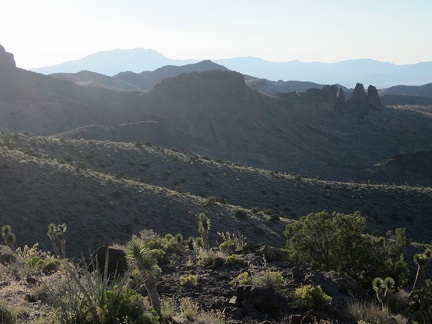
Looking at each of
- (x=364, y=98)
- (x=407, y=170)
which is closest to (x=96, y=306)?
(x=407, y=170)

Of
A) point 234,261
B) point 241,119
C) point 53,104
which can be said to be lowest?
point 234,261

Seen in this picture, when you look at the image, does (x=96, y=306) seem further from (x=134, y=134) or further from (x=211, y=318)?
(x=134, y=134)

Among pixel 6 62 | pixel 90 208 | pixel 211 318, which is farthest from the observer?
pixel 6 62

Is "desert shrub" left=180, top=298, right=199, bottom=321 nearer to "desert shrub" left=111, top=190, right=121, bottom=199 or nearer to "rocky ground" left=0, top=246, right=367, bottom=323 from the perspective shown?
"rocky ground" left=0, top=246, right=367, bottom=323

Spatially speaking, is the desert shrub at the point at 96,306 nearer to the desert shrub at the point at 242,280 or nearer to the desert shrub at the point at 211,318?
the desert shrub at the point at 211,318

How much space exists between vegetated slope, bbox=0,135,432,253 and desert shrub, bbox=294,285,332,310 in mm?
17072

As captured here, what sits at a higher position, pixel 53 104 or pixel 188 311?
pixel 53 104

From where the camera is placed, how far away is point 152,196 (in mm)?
34156

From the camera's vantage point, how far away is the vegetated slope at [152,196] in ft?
92.5

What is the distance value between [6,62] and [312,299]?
109514mm

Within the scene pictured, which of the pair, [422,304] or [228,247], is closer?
[422,304]

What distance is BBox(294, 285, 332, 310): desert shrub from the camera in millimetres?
10656

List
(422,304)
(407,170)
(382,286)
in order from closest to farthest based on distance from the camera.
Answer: (422,304) < (382,286) < (407,170)

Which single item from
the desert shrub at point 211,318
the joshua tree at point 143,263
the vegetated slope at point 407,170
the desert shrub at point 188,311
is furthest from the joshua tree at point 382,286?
the vegetated slope at point 407,170
